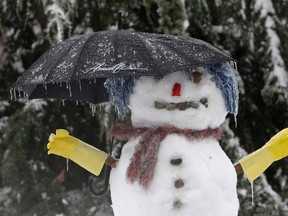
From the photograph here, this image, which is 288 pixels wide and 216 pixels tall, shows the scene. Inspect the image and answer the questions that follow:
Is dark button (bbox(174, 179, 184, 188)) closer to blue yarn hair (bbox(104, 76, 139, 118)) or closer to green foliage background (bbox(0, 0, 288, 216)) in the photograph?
blue yarn hair (bbox(104, 76, 139, 118))

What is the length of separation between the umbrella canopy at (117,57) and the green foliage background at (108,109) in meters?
1.60

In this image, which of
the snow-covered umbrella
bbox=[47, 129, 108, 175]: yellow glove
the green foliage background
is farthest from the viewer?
the green foliage background

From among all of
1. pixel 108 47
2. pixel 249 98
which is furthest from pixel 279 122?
pixel 108 47

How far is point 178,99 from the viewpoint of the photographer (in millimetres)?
2000

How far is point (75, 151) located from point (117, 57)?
49 centimetres

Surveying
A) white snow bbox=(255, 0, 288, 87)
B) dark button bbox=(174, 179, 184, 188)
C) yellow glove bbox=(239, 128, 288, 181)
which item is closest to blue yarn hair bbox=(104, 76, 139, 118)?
dark button bbox=(174, 179, 184, 188)

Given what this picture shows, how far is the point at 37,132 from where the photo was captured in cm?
389

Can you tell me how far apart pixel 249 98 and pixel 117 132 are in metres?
1.97

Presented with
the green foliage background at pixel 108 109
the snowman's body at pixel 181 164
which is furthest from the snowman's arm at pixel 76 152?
the green foliage background at pixel 108 109

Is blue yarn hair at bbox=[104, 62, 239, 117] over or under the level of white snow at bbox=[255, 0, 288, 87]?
over

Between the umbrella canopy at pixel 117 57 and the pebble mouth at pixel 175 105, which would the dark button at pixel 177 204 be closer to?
the pebble mouth at pixel 175 105

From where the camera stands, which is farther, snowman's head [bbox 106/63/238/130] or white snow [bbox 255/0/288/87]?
white snow [bbox 255/0/288/87]

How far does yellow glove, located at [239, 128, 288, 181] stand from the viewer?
2.17m

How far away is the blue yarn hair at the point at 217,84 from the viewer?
2.05 meters
